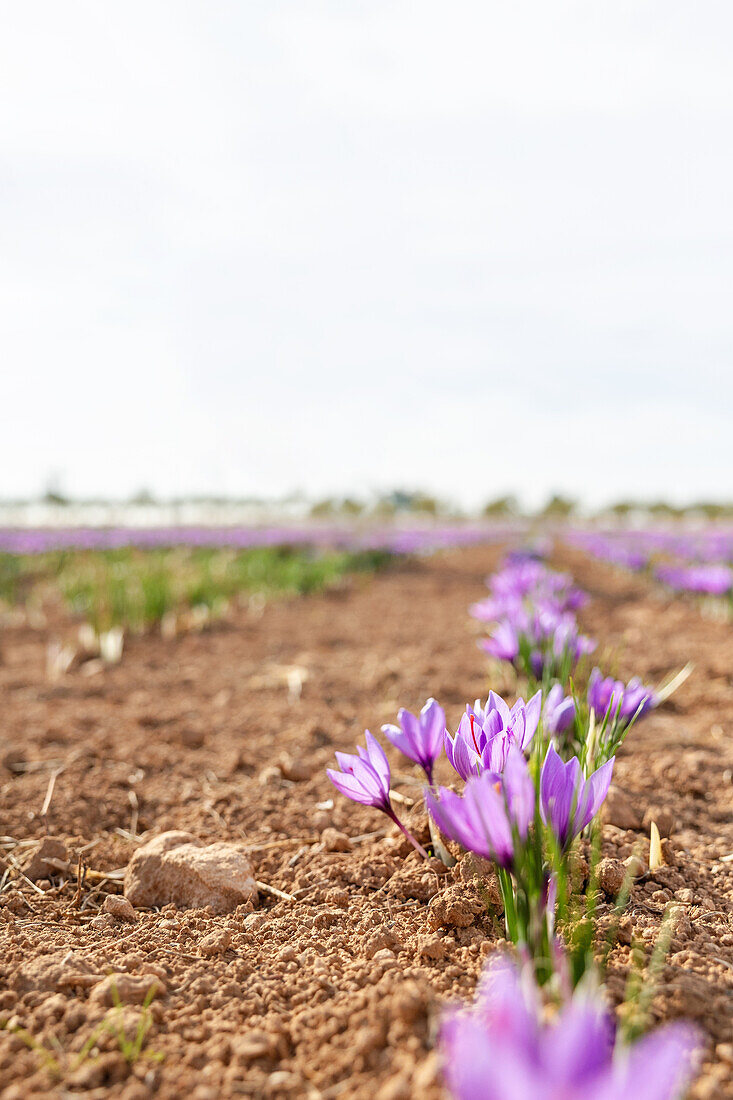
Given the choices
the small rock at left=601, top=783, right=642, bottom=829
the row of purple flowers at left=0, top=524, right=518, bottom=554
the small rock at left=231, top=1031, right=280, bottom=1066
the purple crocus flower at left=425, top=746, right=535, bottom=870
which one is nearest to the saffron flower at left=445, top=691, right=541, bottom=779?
the purple crocus flower at left=425, top=746, right=535, bottom=870

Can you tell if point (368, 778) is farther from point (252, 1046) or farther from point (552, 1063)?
point (552, 1063)

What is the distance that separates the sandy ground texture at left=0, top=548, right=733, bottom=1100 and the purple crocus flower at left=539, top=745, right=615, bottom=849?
0.79ft

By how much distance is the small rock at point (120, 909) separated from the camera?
157cm

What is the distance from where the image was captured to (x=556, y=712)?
140cm

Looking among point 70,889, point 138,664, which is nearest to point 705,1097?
point 70,889

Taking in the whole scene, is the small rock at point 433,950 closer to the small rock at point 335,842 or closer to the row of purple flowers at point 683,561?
the small rock at point 335,842

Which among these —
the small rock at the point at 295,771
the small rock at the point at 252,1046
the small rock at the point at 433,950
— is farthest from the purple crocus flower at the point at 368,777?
the small rock at the point at 295,771

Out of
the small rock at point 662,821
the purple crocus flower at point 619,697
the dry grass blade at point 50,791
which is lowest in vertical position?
the dry grass blade at point 50,791

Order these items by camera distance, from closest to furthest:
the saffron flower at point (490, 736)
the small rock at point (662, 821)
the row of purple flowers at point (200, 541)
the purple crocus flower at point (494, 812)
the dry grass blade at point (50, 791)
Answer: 1. the purple crocus flower at point (494, 812)
2. the saffron flower at point (490, 736)
3. the small rock at point (662, 821)
4. the dry grass blade at point (50, 791)
5. the row of purple flowers at point (200, 541)

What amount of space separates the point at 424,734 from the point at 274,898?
661 mm

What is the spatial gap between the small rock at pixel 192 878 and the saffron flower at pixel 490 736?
0.67 m

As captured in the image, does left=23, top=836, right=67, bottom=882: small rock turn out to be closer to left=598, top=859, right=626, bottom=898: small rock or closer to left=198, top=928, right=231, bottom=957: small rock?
left=198, top=928, right=231, bottom=957: small rock

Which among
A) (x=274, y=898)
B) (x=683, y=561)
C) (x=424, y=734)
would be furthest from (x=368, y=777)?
(x=683, y=561)

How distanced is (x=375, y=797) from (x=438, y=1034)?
0.38 metres
